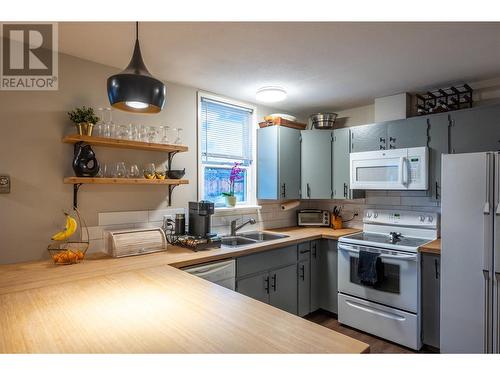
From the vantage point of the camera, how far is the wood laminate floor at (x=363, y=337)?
2.54 m

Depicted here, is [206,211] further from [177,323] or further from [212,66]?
[177,323]

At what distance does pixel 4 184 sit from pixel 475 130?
11.9ft

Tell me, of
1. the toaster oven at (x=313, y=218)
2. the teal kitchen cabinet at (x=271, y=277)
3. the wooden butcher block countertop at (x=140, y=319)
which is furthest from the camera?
the toaster oven at (x=313, y=218)

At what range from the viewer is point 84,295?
142cm

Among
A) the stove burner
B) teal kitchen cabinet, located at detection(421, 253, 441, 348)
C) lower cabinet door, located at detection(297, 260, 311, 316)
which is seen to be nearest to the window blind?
lower cabinet door, located at detection(297, 260, 311, 316)

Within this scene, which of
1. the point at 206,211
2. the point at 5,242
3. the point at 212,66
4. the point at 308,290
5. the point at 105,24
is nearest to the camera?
the point at 105,24

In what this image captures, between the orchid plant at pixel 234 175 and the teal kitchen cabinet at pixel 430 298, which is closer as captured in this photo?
the teal kitchen cabinet at pixel 430 298

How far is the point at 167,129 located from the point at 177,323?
194 cm

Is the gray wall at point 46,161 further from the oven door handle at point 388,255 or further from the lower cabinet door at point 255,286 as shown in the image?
the oven door handle at point 388,255

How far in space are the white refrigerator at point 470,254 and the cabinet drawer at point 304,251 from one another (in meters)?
1.20

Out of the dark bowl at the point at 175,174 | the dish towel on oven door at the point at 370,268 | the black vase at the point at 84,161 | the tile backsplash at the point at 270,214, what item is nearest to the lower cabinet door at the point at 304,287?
the dish towel on oven door at the point at 370,268

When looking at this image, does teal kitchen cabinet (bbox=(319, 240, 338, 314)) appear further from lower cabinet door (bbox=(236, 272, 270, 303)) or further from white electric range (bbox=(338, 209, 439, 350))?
lower cabinet door (bbox=(236, 272, 270, 303))

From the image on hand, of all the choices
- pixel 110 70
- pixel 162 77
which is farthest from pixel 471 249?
pixel 110 70

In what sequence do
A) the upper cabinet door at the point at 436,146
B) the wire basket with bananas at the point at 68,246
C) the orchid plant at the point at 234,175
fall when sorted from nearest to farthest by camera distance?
the wire basket with bananas at the point at 68,246 → the upper cabinet door at the point at 436,146 → the orchid plant at the point at 234,175
